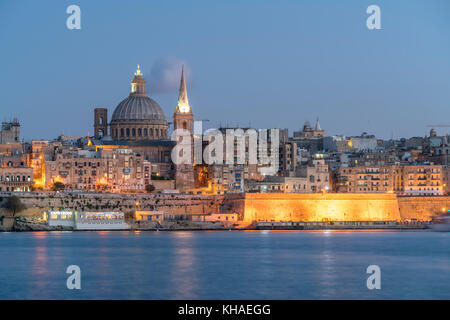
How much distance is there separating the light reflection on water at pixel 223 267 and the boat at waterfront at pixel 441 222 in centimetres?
694

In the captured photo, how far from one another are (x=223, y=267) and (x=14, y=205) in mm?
25710

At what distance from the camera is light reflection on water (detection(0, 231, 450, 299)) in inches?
1045

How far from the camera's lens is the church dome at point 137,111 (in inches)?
2990

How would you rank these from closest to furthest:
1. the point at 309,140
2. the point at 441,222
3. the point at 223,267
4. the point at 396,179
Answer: the point at 223,267, the point at 441,222, the point at 396,179, the point at 309,140

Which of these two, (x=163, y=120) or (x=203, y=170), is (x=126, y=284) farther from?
(x=163, y=120)

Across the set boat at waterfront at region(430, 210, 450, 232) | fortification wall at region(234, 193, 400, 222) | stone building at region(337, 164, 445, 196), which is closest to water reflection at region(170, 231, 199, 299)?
fortification wall at region(234, 193, 400, 222)

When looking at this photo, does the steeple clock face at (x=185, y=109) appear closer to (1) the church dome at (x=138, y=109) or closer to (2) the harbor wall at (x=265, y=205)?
(1) the church dome at (x=138, y=109)

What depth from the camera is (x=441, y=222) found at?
5712cm

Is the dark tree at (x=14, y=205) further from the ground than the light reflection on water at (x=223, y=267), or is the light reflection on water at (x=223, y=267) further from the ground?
the dark tree at (x=14, y=205)

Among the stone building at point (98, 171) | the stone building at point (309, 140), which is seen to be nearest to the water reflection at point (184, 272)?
the stone building at point (98, 171)
